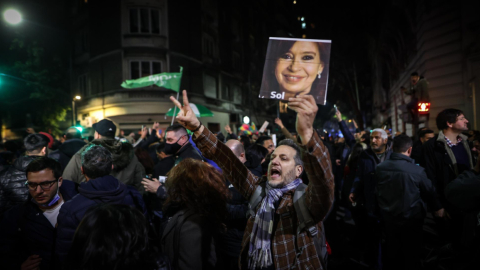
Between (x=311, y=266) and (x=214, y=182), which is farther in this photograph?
(x=214, y=182)

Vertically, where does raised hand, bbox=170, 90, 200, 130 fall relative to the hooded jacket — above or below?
above

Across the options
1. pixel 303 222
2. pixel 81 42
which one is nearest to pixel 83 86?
pixel 81 42

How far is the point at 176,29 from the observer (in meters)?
20.8

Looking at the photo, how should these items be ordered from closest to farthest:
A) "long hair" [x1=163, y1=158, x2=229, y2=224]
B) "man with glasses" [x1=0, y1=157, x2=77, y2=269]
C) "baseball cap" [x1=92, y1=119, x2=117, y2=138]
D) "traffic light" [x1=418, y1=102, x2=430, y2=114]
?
"long hair" [x1=163, y1=158, x2=229, y2=224] < "man with glasses" [x1=0, y1=157, x2=77, y2=269] < "baseball cap" [x1=92, y1=119, x2=117, y2=138] < "traffic light" [x1=418, y1=102, x2=430, y2=114]

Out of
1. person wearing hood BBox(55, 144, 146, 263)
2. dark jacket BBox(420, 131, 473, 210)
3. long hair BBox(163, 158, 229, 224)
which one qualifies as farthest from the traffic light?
person wearing hood BBox(55, 144, 146, 263)

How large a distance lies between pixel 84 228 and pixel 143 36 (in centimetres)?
2052

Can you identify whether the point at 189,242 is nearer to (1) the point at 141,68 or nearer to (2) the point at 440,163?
(2) the point at 440,163

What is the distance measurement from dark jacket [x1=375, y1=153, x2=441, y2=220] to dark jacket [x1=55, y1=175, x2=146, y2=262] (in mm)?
3194

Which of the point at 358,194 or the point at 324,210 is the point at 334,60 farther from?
the point at 324,210

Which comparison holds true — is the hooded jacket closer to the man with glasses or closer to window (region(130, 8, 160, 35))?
the man with glasses

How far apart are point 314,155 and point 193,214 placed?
109 centimetres

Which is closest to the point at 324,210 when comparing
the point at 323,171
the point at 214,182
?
the point at 323,171

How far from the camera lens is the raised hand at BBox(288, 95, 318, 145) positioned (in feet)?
4.91

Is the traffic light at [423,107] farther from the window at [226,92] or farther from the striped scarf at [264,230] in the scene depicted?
the window at [226,92]
